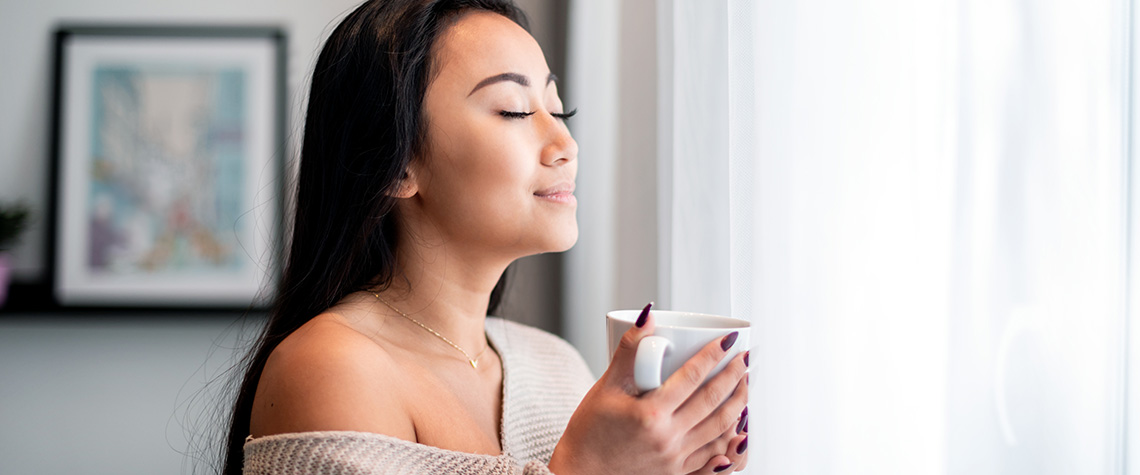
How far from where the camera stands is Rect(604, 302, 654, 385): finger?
54cm

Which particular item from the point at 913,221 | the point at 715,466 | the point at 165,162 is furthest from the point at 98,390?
the point at 913,221

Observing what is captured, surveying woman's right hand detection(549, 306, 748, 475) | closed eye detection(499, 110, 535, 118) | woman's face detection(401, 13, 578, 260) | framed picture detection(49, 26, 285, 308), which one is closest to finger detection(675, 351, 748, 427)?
woman's right hand detection(549, 306, 748, 475)

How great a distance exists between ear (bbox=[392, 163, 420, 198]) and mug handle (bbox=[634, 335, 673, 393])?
0.39 meters

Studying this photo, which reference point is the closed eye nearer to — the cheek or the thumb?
the cheek

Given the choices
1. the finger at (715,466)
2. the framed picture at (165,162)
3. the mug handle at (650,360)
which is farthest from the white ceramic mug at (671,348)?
the framed picture at (165,162)

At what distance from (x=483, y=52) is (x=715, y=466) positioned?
1.68 ft

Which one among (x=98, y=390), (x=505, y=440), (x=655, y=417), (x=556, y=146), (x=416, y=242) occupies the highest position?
(x=556, y=146)

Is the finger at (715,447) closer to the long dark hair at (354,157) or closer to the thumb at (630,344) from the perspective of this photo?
the thumb at (630,344)

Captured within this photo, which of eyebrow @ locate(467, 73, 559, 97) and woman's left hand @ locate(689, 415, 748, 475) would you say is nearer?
woman's left hand @ locate(689, 415, 748, 475)

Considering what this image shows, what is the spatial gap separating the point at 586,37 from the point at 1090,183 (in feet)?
4.30

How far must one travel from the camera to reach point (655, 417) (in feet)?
1.80

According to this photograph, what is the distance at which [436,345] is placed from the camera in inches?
34.0

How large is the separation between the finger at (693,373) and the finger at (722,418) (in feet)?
0.16

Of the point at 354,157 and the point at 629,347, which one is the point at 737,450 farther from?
the point at 354,157
